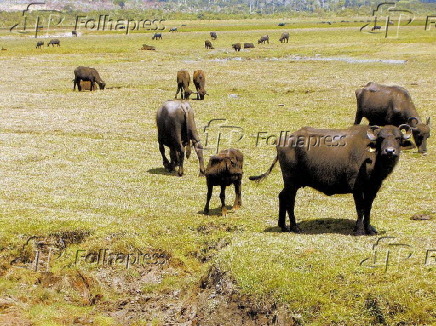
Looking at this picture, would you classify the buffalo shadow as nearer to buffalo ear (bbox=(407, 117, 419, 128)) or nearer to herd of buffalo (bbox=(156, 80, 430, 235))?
herd of buffalo (bbox=(156, 80, 430, 235))

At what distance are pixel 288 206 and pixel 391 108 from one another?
15.6m

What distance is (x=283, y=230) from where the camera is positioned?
17594mm

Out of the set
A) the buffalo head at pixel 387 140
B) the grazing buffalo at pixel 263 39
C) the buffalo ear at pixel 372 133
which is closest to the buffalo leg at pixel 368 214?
the buffalo head at pixel 387 140

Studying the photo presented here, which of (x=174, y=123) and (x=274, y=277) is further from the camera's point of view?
(x=174, y=123)

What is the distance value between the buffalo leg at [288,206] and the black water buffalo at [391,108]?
13.9 m

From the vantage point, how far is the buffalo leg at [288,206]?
17227 mm

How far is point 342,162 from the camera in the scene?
16406 mm

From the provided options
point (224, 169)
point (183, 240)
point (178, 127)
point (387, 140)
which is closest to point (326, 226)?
point (224, 169)

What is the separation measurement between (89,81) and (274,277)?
40.7 metres

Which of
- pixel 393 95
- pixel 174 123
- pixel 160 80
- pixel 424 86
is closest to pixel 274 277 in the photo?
pixel 174 123

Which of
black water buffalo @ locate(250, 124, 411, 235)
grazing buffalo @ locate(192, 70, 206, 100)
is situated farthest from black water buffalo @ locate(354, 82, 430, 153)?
grazing buffalo @ locate(192, 70, 206, 100)

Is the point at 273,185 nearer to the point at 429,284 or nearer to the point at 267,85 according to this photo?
the point at 429,284

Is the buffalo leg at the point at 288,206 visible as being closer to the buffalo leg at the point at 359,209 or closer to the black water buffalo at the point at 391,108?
the buffalo leg at the point at 359,209

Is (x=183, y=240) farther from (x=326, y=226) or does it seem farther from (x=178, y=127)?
(x=178, y=127)
